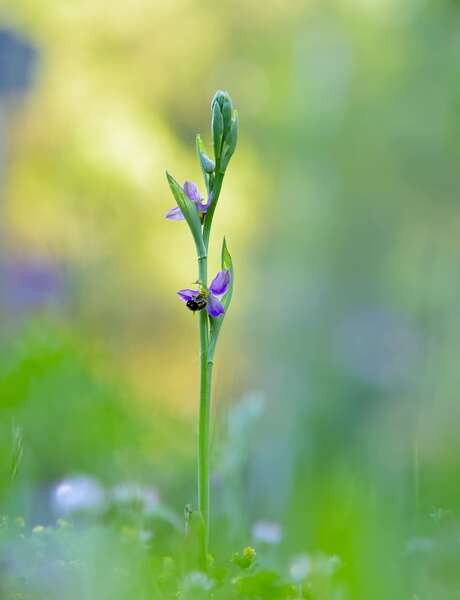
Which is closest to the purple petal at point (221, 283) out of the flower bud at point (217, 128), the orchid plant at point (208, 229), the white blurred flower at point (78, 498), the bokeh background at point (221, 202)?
the orchid plant at point (208, 229)

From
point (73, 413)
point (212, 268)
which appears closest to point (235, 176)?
point (212, 268)

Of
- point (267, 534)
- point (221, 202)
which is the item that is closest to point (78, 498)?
point (267, 534)

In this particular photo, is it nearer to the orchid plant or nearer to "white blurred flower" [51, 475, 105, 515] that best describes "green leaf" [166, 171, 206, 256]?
the orchid plant

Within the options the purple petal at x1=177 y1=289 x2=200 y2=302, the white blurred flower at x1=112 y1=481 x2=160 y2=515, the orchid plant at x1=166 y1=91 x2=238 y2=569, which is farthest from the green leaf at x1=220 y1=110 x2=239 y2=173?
the white blurred flower at x1=112 y1=481 x2=160 y2=515

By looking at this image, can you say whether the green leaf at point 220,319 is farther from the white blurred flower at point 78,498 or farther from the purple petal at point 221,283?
the white blurred flower at point 78,498

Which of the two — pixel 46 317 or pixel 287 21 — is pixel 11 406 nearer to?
pixel 46 317

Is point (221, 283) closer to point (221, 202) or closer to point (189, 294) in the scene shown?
point (189, 294)

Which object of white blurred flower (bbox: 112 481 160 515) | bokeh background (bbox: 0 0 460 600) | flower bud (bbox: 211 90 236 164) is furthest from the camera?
bokeh background (bbox: 0 0 460 600)
